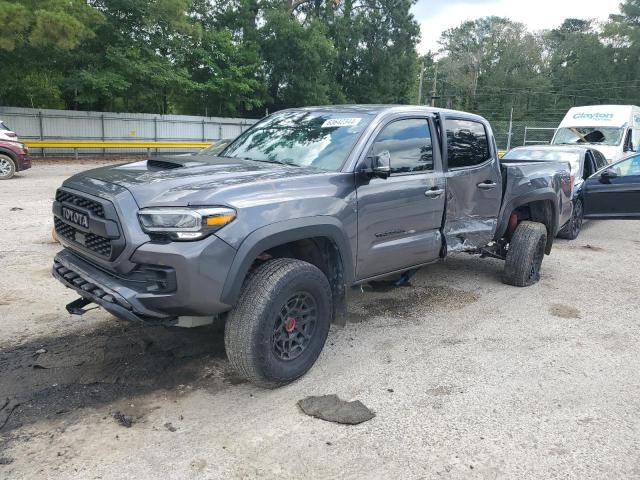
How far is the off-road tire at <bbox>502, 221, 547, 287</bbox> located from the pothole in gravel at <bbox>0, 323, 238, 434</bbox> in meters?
3.47

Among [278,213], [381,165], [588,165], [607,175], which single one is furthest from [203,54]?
[278,213]

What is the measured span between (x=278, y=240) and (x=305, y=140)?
4.38 feet

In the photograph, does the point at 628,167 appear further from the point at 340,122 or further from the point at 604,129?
the point at 604,129

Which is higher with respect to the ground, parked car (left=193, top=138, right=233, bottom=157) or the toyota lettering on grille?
parked car (left=193, top=138, right=233, bottom=157)

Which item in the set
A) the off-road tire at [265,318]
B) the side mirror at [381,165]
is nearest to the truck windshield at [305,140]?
the side mirror at [381,165]

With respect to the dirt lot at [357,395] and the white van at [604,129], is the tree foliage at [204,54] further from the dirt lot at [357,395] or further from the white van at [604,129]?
the dirt lot at [357,395]

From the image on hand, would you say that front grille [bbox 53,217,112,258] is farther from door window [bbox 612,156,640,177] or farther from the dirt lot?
door window [bbox 612,156,640,177]

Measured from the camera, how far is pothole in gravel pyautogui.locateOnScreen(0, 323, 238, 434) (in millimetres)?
3361

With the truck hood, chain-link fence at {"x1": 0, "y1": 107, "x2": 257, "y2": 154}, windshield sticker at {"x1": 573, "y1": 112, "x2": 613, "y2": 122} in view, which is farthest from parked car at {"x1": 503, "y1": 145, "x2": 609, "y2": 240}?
chain-link fence at {"x1": 0, "y1": 107, "x2": 257, "y2": 154}

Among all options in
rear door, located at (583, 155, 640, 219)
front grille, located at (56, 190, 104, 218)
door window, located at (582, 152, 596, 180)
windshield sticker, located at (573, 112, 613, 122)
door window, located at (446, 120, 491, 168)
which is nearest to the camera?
front grille, located at (56, 190, 104, 218)

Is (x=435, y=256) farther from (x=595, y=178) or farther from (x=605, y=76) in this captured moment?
(x=605, y=76)

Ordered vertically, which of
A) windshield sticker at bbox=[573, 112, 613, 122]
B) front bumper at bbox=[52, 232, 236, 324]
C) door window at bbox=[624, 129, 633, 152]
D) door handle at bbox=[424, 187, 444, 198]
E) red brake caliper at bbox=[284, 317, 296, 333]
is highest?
windshield sticker at bbox=[573, 112, 613, 122]

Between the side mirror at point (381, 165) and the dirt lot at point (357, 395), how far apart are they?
1.45 m

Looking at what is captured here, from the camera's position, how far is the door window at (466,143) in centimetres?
506
